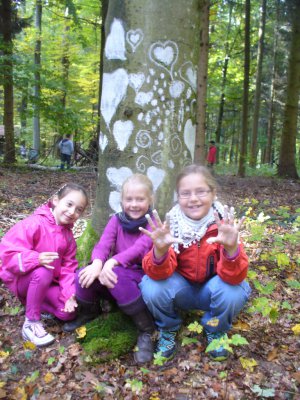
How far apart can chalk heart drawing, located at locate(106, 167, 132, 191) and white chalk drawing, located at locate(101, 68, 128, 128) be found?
414mm

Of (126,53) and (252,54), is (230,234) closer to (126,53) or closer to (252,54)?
(126,53)

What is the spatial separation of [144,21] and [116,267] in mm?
1980

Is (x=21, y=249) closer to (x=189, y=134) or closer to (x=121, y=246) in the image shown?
(x=121, y=246)

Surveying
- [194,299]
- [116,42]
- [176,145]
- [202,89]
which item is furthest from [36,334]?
[202,89]

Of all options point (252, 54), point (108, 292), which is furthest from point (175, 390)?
point (252, 54)

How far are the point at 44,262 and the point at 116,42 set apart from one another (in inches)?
74.5

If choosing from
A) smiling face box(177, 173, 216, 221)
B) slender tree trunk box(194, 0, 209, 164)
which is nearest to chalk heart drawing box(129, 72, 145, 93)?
smiling face box(177, 173, 216, 221)

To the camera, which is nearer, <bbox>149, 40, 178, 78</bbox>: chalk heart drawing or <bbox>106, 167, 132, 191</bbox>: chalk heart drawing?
<bbox>149, 40, 178, 78</bbox>: chalk heart drawing

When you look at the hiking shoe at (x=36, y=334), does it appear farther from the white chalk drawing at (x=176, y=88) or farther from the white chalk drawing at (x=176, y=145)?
the white chalk drawing at (x=176, y=88)

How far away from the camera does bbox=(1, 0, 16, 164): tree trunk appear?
944cm

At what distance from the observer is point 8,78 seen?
9.74 metres

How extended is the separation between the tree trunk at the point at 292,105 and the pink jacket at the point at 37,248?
389 inches

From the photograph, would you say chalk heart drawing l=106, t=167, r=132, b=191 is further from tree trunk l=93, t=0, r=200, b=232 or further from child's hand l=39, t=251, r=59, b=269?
child's hand l=39, t=251, r=59, b=269

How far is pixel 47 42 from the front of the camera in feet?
56.1
